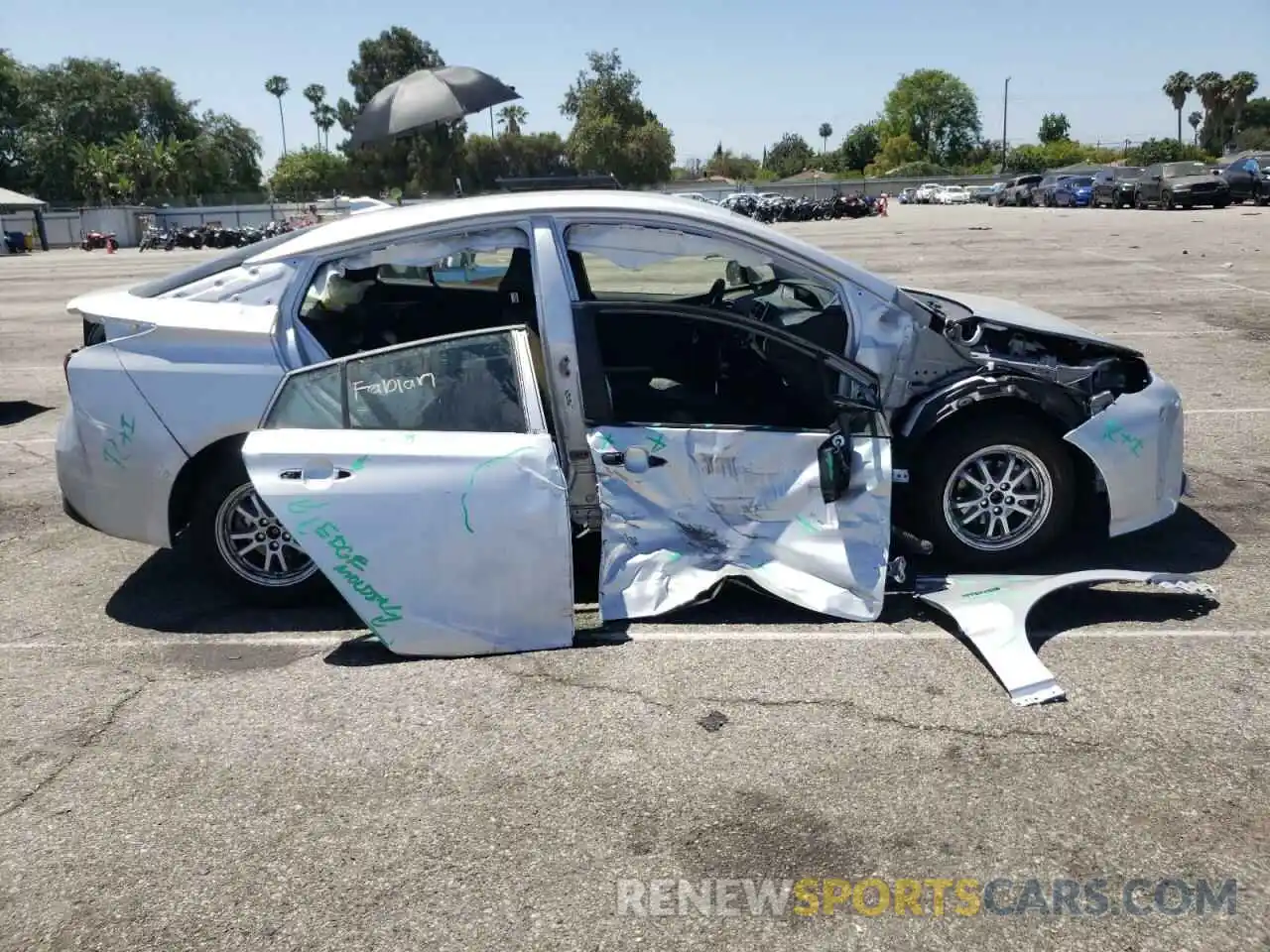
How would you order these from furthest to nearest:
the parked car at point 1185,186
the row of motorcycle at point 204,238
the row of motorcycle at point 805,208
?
the row of motorcycle at point 805,208 < the row of motorcycle at point 204,238 < the parked car at point 1185,186

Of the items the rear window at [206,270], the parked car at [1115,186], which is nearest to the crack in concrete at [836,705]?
the rear window at [206,270]

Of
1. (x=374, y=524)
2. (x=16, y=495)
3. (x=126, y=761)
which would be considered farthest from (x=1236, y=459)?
(x=16, y=495)

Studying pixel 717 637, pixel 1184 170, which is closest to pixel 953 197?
pixel 1184 170

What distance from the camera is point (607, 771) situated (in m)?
3.46

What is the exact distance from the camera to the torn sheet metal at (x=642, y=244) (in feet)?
15.3

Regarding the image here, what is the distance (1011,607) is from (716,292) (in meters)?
2.27

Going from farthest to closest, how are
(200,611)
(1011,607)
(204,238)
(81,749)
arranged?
1. (204,238)
2. (200,611)
3. (1011,607)
4. (81,749)

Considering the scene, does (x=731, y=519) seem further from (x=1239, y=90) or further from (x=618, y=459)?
(x=1239, y=90)

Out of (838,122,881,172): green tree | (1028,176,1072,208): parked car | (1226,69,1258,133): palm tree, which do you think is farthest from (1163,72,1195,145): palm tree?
(1028,176,1072,208): parked car

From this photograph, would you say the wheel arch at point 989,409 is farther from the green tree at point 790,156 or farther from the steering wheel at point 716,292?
the green tree at point 790,156

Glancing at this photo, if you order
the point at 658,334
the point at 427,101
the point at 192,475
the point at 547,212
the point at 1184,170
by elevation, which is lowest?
the point at 192,475

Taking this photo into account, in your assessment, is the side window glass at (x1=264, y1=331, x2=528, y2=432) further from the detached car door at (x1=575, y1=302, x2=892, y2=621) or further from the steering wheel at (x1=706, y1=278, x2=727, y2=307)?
the steering wheel at (x1=706, y1=278, x2=727, y2=307)

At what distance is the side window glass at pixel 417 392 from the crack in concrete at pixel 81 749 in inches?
45.2

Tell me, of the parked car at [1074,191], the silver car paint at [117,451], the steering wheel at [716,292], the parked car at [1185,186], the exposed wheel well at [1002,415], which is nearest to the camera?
the silver car paint at [117,451]
